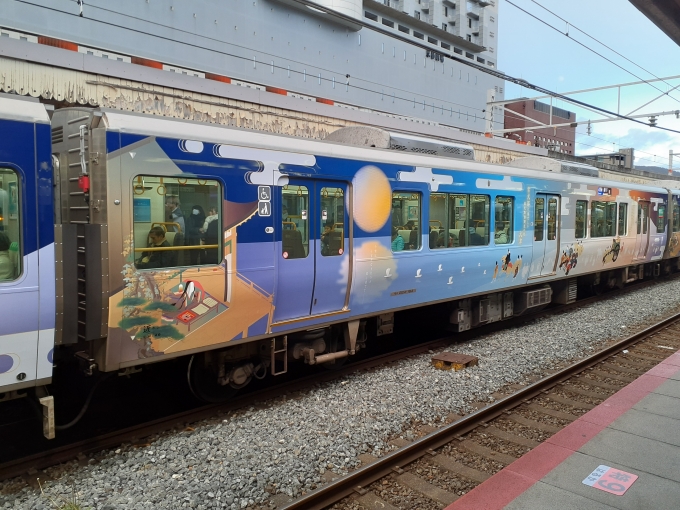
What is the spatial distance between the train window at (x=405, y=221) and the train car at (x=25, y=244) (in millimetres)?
4584

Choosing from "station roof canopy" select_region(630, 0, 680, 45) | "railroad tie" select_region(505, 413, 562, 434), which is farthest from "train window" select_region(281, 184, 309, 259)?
"station roof canopy" select_region(630, 0, 680, 45)

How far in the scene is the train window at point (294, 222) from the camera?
6.23 metres

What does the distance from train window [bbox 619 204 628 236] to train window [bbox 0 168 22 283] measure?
14.3 m

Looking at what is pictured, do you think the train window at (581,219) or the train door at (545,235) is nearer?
the train door at (545,235)

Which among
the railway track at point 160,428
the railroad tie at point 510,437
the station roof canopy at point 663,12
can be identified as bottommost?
the railroad tie at point 510,437

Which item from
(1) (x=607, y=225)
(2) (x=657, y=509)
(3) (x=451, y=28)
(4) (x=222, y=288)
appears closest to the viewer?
(2) (x=657, y=509)

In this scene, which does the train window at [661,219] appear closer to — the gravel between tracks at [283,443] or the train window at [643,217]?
the train window at [643,217]

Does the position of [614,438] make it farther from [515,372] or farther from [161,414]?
[161,414]

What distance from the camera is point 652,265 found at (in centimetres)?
1839

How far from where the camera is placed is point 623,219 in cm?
1467

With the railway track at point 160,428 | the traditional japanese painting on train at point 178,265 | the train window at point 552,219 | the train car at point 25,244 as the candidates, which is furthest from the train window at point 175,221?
the train window at point 552,219

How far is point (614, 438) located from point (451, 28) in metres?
66.1

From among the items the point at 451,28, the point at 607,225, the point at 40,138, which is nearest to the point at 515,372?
the point at 40,138

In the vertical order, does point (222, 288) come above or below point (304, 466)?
above
